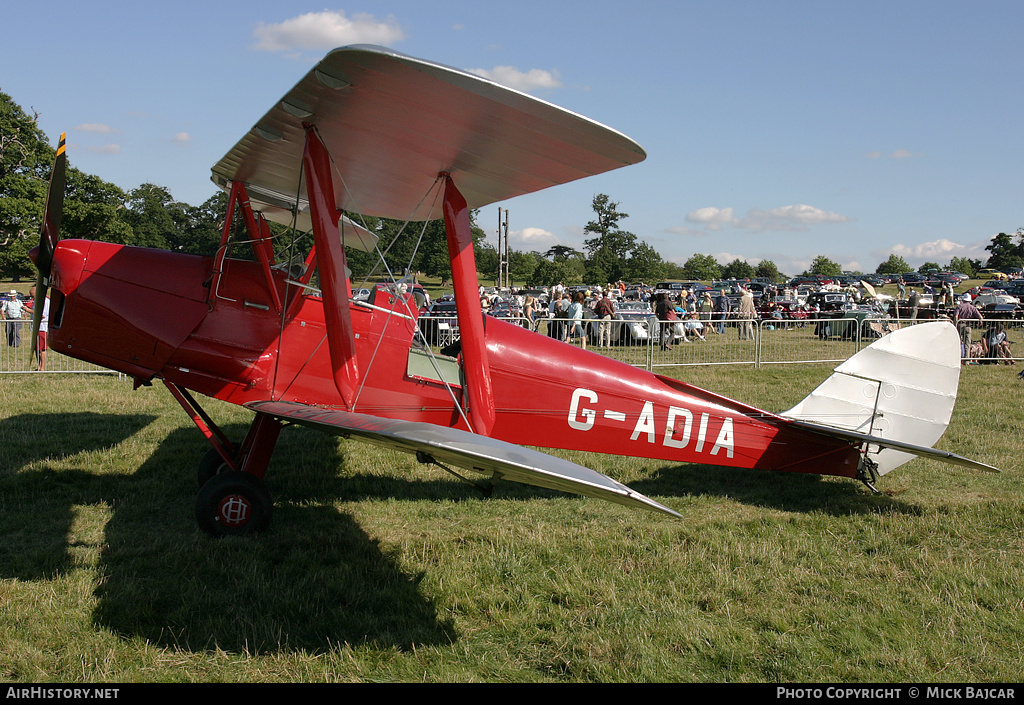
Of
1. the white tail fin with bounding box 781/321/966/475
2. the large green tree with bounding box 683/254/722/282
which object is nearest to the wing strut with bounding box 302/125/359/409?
the white tail fin with bounding box 781/321/966/475

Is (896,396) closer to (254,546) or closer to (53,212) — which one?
(254,546)

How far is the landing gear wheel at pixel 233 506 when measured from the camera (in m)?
4.67

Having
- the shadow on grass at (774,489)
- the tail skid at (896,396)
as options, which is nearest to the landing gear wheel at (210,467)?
the shadow on grass at (774,489)

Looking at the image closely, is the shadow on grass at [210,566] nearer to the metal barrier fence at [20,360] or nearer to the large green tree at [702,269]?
the metal barrier fence at [20,360]

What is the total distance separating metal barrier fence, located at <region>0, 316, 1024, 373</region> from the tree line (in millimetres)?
4473

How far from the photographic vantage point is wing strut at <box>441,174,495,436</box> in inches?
184

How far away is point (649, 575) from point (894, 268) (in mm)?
110276

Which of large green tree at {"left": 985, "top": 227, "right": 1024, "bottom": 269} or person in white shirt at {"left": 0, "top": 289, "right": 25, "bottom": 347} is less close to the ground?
large green tree at {"left": 985, "top": 227, "right": 1024, "bottom": 269}

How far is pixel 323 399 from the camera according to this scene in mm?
5273

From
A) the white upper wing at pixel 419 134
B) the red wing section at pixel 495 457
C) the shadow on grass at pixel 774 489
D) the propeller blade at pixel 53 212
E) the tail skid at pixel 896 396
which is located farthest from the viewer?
the tail skid at pixel 896 396

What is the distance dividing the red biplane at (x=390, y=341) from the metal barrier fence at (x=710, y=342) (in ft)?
22.2

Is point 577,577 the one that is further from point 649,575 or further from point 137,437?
point 137,437

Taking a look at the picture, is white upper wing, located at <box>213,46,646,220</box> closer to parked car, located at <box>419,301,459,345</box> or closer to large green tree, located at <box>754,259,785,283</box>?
parked car, located at <box>419,301,459,345</box>
